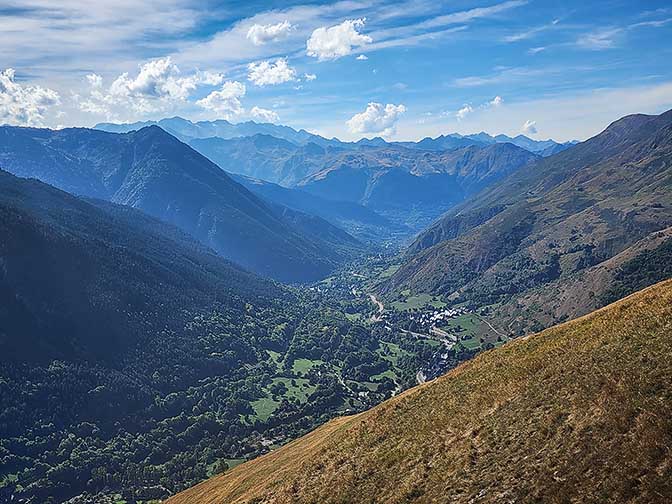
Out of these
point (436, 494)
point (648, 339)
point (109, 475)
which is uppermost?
point (648, 339)

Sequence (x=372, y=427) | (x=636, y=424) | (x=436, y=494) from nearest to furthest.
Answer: (x=636, y=424) → (x=436, y=494) → (x=372, y=427)

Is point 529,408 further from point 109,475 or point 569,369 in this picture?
point 109,475

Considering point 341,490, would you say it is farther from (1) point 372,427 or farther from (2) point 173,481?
(2) point 173,481

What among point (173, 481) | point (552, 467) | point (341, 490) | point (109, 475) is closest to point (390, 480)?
point (341, 490)

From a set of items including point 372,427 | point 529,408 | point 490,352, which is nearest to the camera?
point 529,408

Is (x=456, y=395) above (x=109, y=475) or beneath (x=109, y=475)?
above

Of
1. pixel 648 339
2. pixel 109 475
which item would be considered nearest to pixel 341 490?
pixel 648 339

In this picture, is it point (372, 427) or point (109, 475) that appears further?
Result: point (109, 475)
